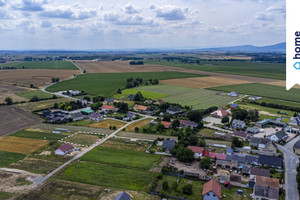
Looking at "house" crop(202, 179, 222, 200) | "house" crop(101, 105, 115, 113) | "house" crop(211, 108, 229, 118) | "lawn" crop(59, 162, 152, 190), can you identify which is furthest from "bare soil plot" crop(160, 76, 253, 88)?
"house" crop(202, 179, 222, 200)

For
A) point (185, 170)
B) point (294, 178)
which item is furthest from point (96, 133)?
point (294, 178)

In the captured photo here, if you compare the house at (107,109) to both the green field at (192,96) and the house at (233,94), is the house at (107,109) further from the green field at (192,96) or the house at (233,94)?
the house at (233,94)

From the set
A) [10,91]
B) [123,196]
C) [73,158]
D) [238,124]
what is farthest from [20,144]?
[10,91]

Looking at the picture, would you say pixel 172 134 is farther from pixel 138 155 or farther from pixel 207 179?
pixel 207 179

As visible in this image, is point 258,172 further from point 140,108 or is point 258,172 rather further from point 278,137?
point 140,108

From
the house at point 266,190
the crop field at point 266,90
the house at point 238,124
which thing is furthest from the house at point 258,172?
the crop field at point 266,90

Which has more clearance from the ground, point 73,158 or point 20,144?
point 20,144

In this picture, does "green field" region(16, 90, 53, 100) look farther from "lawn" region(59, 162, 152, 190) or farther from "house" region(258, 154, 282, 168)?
"house" region(258, 154, 282, 168)
